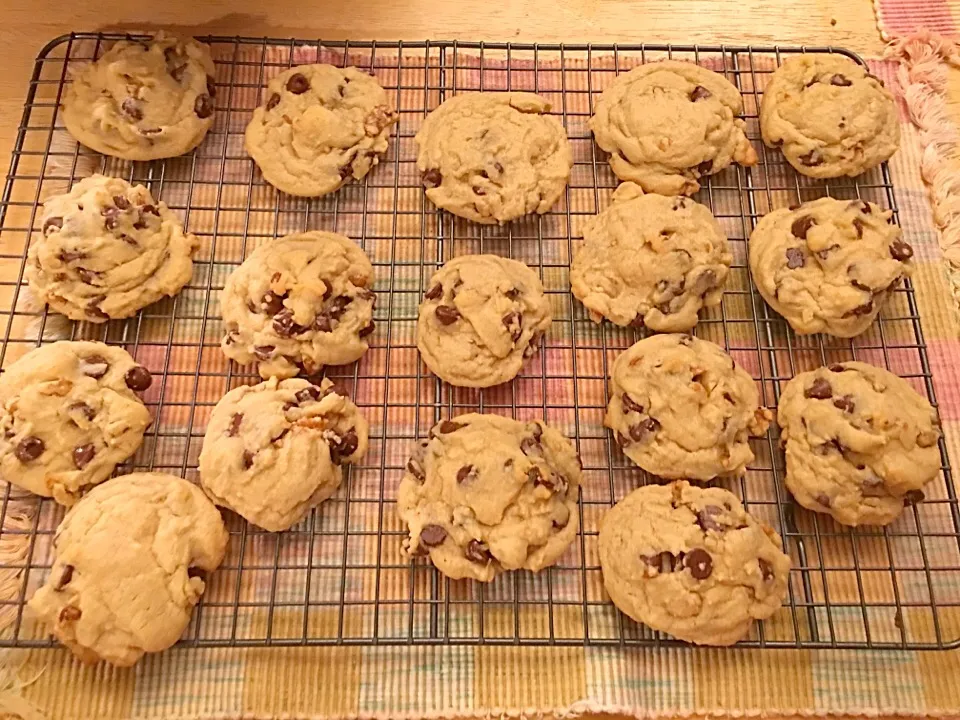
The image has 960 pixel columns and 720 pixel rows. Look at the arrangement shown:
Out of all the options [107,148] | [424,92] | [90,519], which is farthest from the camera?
[424,92]

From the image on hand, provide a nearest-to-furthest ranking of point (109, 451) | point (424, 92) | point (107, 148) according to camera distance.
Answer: point (109, 451)
point (107, 148)
point (424, 92)

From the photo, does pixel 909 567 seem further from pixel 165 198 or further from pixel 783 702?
pixel 165 198

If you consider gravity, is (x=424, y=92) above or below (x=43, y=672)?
above

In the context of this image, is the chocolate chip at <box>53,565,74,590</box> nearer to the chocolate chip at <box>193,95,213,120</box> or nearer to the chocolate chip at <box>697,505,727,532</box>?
the chocolate chip at <box>193,95,213,120</box>

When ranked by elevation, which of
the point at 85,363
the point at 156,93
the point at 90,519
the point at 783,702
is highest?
the point at 156,93

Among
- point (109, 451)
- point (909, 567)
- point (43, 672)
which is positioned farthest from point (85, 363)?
point (909, 567)

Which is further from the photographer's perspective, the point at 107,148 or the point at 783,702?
the point at 107,148

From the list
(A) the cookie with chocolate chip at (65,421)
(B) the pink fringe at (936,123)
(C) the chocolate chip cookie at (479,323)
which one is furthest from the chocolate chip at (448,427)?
(B) the pink fringe at (936,123)
